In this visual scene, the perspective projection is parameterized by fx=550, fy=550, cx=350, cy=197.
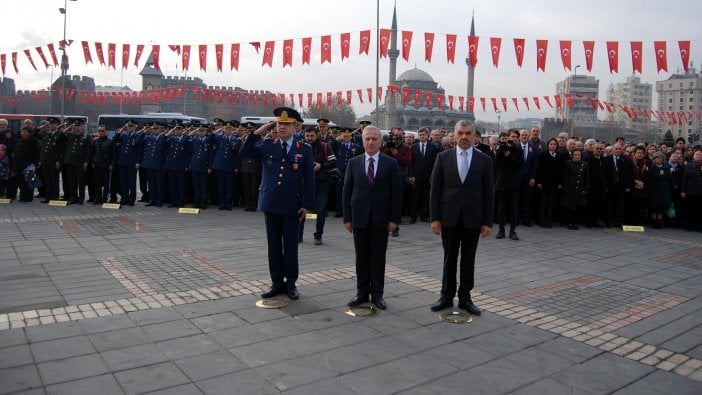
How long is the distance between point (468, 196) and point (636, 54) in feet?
47.8

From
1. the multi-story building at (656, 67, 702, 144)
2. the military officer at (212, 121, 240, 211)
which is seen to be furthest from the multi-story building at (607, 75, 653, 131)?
the military officer at (212, 121, 240, 211)

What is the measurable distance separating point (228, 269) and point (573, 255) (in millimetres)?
5374

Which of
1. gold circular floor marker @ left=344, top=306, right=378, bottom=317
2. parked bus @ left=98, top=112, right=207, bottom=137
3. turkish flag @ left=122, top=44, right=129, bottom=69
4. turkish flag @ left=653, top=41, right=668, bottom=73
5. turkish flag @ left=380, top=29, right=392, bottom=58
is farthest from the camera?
parked bus @ left=98, top=112, right=207, bottom=137

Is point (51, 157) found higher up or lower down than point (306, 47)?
lower down

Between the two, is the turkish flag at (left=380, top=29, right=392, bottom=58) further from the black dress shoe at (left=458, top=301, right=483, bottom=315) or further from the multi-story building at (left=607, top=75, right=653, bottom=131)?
the multi-story building at (left=607, top=75, right=653, bottom=131)

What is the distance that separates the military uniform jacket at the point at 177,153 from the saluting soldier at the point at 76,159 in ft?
6.43

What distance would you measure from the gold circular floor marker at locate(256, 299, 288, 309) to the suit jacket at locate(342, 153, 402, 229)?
1.07m

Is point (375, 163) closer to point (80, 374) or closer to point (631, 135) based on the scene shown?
point (80, 374)

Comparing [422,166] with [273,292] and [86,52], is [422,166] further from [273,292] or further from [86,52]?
[86,52]

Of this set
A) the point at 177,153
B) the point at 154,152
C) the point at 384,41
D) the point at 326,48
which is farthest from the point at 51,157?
the point at 384,41

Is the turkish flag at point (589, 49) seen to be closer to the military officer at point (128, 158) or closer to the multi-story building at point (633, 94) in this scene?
the military officer at point (128, 158)

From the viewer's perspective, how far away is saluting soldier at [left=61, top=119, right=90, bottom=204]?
43.1ft

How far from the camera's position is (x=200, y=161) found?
13180 mm

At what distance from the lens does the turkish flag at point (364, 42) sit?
1909cm
